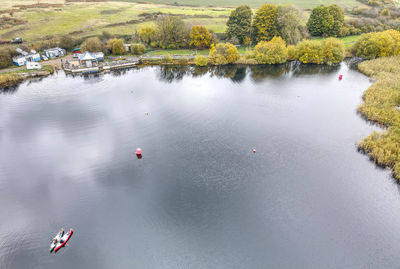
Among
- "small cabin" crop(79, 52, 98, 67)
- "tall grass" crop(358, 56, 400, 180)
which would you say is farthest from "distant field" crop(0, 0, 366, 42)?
"tall grass" crop(358, 56, 400, 180)

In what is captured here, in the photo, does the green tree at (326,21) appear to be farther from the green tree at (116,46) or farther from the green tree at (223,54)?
the green tree at (116,46)

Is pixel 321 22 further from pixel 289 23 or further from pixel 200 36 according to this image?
pixel 200 36

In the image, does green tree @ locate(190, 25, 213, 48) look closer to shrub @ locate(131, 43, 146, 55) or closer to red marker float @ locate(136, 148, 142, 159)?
shrub @ locate(131, 43, 146, 55)

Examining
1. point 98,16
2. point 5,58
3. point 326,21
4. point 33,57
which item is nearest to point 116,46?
point 33,57

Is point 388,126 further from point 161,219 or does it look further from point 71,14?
point 71,14

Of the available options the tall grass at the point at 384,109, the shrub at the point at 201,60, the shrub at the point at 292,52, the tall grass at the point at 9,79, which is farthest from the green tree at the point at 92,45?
the tall grass at the point at 384,109

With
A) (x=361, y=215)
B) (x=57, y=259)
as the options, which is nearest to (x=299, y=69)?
(x=361, y=215)
